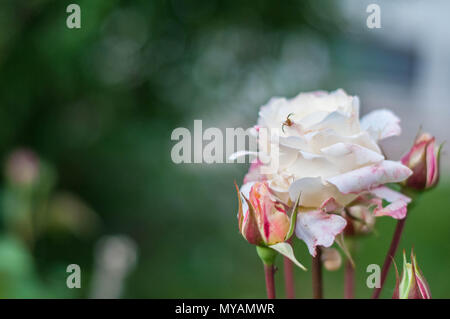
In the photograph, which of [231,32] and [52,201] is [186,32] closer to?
[231,32]

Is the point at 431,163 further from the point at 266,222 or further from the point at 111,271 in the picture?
the point at 111,271

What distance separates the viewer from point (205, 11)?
49.6 inches

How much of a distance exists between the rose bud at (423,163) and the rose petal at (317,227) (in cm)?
8

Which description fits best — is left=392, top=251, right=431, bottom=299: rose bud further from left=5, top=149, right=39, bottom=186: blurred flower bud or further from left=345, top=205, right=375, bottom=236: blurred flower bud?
left=5, top=149, right=39, bottom=186: blurred flower bud

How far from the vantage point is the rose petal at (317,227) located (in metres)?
0.26

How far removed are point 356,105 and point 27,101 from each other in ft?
3.51

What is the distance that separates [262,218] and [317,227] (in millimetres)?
30

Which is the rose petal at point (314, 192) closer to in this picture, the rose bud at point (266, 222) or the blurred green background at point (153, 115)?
the rose bud at point (266, 222)

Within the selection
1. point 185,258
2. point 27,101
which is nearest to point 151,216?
point 185,258

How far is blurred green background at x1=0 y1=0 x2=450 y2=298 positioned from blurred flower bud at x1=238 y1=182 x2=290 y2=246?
2.81 feet

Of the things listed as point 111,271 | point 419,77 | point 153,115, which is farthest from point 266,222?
point 419,77

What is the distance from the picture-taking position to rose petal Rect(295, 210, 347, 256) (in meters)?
0.26

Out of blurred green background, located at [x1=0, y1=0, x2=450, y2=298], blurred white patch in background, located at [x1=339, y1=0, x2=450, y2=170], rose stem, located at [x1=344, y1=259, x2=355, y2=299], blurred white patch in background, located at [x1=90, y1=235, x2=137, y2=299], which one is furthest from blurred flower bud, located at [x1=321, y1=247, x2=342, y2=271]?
blurred white patch in background, located at [x1=339, y1=0, x2=450, y2=170]

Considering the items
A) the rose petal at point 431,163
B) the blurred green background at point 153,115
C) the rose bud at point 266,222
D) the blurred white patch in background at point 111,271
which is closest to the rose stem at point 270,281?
the rose bud at point 266,222
